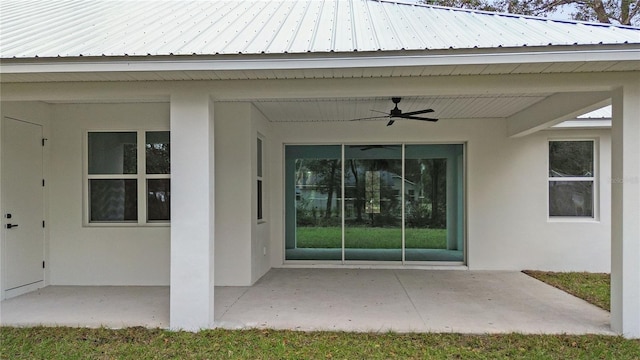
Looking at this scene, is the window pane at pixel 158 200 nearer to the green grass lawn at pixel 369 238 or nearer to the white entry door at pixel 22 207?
the white entry door at pixel 22 207

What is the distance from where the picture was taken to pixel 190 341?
417 cm

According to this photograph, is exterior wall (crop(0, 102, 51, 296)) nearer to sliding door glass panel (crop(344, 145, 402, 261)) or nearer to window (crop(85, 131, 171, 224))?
window (crop(85, 131, 171, 224))

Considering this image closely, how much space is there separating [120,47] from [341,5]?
4.20m

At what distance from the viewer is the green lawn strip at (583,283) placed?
5.83 meters

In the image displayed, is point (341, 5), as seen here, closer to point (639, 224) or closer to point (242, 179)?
point (242, 179)

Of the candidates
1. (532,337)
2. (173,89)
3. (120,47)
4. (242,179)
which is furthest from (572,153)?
(120,47)

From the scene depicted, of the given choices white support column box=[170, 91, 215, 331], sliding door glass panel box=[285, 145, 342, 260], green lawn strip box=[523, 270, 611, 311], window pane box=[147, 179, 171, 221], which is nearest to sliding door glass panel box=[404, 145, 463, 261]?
sliding door glass panel box=[285, 145, 342, 260]

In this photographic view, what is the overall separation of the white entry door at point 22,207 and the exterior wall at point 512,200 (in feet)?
13.3

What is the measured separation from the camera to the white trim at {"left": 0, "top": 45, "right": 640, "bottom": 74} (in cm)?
389

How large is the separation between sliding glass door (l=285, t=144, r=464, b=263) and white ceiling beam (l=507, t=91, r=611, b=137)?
4.53 ft

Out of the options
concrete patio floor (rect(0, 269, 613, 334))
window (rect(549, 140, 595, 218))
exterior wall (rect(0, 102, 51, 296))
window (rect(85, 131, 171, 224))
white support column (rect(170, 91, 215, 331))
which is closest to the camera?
white support column (rect(170, 91, 215, 331))

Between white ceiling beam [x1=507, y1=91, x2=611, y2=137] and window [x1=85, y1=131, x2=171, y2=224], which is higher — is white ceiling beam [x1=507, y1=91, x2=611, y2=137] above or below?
above

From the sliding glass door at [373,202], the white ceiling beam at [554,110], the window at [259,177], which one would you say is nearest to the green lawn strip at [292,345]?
the white ceiling beam at [554,110]

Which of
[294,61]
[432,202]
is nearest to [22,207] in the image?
[294,61]
